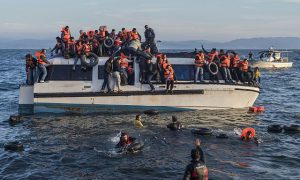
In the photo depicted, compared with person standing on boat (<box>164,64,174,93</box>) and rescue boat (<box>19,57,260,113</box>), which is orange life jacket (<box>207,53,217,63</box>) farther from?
person standing on boat (<box>164,64,174,93</box>)

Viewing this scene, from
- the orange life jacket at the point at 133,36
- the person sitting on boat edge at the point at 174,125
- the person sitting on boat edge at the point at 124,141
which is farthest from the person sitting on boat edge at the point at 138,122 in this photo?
the orange life jacket at the point at 133,36

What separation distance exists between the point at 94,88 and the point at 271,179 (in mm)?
11637

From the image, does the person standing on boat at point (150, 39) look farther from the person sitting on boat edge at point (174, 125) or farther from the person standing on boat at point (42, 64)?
the person sitting on boat edge at point (174, 125)

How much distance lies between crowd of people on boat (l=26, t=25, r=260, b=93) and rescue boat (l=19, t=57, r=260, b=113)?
329 millimetres

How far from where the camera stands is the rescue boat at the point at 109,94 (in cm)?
2236

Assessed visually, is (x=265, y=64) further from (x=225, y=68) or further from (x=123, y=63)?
(x=123, y=63)

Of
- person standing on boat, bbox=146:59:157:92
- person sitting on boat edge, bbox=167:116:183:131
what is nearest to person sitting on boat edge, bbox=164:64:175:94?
person standing on boat, bbox=146:59:157:92

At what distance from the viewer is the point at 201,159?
38.3 ft

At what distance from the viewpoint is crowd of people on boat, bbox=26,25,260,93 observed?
22.3m

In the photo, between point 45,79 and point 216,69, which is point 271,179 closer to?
point 216,69

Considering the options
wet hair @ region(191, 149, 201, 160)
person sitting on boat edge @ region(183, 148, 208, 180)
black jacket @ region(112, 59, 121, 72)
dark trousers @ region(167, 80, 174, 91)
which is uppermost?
black jacket @ region(112, 59, 121, 72)

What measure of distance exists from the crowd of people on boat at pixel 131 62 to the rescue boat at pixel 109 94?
1.08 feet

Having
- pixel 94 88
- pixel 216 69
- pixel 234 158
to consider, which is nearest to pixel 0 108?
pixel 94 88

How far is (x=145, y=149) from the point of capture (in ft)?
→ 54.9
